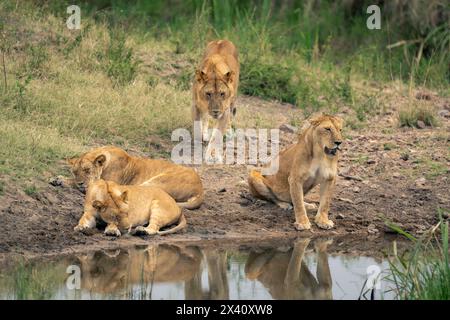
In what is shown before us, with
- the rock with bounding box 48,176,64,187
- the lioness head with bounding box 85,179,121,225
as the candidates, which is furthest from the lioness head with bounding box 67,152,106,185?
the lioness head with bounding box 85,179,121,225

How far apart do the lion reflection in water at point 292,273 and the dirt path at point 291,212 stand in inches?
18.6

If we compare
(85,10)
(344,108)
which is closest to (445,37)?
(344,108)

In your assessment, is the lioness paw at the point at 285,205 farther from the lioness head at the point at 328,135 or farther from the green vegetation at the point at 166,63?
the green vegetation at the point at 166,63

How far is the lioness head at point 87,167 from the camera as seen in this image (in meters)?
10.1

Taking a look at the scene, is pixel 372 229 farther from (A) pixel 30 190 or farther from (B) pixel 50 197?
(A) pixel 30 190

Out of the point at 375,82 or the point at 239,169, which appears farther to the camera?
the point at 375,82

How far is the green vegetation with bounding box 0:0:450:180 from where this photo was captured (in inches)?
466

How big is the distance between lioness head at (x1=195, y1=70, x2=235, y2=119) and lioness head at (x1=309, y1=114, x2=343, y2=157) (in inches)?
87.7

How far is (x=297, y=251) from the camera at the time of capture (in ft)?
31.3

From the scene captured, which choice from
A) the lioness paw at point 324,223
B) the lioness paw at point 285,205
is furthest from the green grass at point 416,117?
the lioness paw at point 324,223

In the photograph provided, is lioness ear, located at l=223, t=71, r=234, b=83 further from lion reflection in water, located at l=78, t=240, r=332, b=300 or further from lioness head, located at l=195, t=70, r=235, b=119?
lion reflection in water, located at l=78, t=240, r=332, b=300
